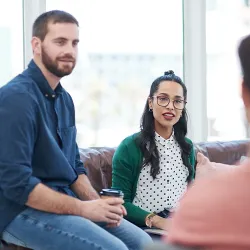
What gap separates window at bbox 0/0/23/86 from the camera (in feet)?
12.6

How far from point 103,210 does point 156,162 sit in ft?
2.33

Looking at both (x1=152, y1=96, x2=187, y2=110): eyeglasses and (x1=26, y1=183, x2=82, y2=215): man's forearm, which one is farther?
(x1=152, y1=96, x2=187, y2=110): eyeglasses

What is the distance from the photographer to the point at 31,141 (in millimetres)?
2385

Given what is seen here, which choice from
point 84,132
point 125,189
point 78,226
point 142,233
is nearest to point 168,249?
point 78,226

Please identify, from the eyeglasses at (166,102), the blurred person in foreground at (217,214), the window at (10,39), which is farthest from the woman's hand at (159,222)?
the blurred person in foreground at (217,214)

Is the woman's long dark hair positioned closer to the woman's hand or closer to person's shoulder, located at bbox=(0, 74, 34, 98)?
the woman's hand

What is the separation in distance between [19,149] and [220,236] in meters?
1.49

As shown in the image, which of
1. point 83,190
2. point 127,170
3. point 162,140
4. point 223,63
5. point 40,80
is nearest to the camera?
point 40,80

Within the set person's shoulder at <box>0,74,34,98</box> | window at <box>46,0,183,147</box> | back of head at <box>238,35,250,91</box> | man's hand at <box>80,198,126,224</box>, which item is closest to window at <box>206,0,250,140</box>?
window at <box>46,0,183,147</box>

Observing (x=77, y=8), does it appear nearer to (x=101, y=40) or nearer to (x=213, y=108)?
(x=101, y=40)

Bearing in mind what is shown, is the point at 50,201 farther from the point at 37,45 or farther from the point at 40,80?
the point at 37,45

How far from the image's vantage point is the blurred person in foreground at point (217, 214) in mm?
942

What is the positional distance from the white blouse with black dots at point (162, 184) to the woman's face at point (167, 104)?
88mm

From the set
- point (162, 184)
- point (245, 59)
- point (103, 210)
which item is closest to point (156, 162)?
point (162, 184)
